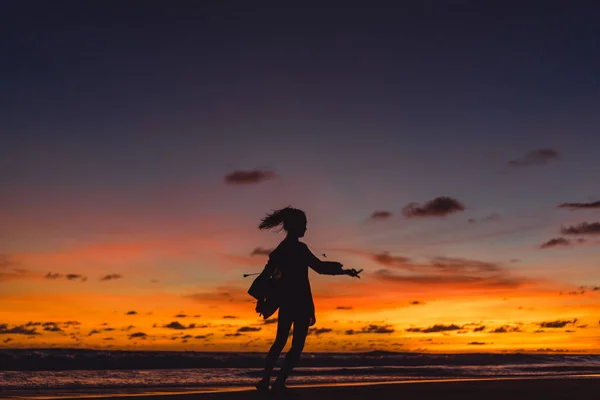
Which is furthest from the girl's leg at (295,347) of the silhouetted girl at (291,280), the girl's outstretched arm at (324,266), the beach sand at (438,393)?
the girl's outstretched arm at (324,266)

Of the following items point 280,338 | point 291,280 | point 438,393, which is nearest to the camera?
point 280,338

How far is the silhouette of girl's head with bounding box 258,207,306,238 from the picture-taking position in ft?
36.2

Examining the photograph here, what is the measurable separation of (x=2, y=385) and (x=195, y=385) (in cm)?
445

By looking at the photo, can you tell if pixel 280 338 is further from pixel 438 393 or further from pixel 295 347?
pixel 438 393

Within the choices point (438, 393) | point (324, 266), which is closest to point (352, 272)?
point (324, 266)

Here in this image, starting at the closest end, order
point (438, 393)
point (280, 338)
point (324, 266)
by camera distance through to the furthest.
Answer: point (280, 338) < point (324, 266) < point (438, 393)

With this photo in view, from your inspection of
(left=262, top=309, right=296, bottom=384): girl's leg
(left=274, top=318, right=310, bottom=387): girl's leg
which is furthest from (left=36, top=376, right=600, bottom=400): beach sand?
(left=262, top=309, right=296, bottom=384): girl's leg

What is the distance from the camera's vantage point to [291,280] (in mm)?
10906

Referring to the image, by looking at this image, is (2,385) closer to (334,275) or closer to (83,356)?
(334,275)

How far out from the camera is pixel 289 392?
11.1 metres

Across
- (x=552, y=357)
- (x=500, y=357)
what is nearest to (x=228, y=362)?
(x=500, y=357)

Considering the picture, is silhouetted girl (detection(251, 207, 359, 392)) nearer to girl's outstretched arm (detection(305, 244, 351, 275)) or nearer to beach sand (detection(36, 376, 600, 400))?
girl's outstretched arm (detection(305, 244, 351, 275))

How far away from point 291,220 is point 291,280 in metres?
0.93

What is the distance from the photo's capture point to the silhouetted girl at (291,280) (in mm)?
10742
